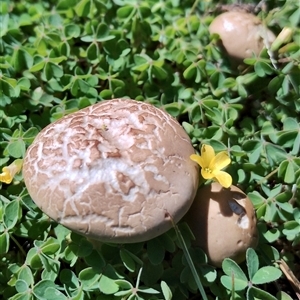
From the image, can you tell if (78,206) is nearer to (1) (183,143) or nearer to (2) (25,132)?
(1) (183,143)

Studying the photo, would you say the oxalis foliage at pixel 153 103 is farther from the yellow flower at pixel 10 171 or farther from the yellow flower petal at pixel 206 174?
the yellow flower petal at pixel 206 174

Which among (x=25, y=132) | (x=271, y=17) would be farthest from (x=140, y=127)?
(x=271, y=17)

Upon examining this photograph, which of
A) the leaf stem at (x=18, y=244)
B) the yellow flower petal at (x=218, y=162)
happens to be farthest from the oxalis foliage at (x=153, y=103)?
the yellow flower petal at (x=218, y=162)

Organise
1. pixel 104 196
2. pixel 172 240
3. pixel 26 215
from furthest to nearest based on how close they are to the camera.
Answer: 1. pixel 26 215
2. pixel 172 240
3. pixel 104 196

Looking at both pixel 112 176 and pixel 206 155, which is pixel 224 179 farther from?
pixel 112 176

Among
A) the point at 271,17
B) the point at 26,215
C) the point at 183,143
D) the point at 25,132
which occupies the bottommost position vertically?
the point at 26,215
